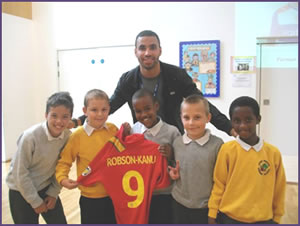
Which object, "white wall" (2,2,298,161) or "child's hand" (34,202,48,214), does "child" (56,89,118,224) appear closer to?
"child's hand" (34,202,48,214)

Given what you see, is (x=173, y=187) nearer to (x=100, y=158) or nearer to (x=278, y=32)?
(x=100, y=158)

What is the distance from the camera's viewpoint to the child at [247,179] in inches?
53.5

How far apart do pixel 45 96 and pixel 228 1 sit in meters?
3.79

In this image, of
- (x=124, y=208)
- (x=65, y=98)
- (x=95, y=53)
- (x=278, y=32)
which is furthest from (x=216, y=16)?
(x=124, y=208)

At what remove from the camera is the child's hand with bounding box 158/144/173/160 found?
1.58 meters

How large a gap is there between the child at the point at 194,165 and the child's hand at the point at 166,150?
36 mm

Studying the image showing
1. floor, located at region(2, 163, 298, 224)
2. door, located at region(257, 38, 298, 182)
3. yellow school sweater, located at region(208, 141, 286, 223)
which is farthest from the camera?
door, located at region(257, 38, 298, 182)

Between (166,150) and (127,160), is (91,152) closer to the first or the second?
(127,160)

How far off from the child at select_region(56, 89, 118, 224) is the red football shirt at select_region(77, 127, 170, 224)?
7 cm

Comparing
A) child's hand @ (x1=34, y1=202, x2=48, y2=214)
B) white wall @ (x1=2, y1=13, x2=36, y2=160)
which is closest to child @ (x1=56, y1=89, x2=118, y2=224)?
child's hand @ (x1=34, y1=202, x2=48, y2=214)

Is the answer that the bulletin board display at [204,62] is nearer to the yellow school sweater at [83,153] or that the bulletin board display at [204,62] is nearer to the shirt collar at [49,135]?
the yellow school sweater at [83,153]

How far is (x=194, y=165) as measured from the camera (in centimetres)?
149

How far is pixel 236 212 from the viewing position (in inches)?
53.9

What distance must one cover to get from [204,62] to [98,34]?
6.48 feet
